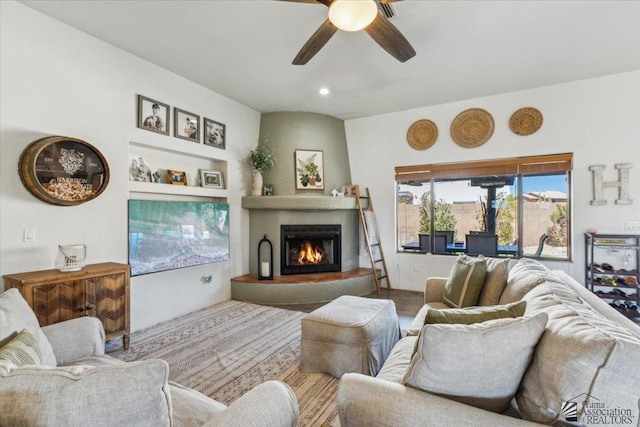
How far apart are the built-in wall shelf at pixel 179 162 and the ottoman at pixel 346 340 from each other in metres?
2.39

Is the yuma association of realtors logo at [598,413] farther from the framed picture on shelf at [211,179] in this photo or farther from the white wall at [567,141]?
the framed picture on shelf at [211,179]

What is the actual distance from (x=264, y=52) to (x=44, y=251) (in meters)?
2.73

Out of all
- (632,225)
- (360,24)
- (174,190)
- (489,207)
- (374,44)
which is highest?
(374,44)

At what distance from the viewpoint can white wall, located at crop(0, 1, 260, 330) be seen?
2424mm

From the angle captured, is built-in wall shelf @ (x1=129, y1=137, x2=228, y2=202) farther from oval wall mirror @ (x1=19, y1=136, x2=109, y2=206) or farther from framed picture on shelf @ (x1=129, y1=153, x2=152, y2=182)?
oval wall mirror @ (x1=19, y1=136, x2=109, y2=206)

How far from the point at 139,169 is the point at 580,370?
3.90 m

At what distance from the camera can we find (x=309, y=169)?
4.92m

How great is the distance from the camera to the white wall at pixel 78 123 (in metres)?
2.42

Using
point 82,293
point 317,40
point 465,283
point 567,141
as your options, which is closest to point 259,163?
point 317,40

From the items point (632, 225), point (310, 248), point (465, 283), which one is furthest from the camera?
point (310, 248)

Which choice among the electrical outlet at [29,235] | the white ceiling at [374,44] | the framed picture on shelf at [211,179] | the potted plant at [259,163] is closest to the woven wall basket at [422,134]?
the white ceiling at [374,44]

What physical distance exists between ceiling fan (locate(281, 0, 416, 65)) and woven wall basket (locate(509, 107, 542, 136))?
258cm

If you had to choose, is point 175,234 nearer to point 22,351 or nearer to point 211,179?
point 211,179

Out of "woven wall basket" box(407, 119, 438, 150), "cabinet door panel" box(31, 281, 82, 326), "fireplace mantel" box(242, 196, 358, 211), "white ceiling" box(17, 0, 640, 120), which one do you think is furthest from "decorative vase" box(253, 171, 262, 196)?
"cabinet door panel" box(31, 281, 82, 326)
